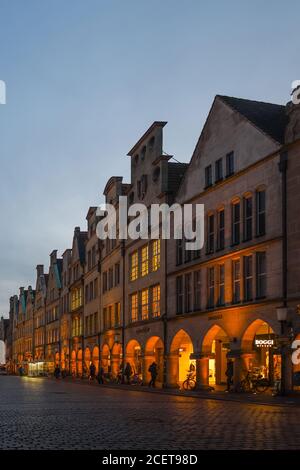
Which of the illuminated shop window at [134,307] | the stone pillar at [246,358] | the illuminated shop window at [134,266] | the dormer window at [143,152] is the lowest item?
the stone pillar at [246,358]

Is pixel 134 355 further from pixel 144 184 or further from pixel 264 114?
pixel 264 114

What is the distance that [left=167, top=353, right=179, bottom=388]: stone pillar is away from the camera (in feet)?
170

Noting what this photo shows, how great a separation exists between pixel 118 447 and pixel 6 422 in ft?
25.6

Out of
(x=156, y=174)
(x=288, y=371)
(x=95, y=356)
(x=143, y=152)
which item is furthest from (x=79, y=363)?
(x=288, y=371)

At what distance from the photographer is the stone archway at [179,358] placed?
52062 millimetres

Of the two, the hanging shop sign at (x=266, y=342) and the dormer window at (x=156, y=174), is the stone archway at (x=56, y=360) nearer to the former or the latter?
the dormer window at (x=156, y=174)

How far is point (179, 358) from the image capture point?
174 feet

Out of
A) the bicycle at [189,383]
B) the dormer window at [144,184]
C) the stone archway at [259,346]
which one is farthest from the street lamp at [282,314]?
the dormer window at [144,184]

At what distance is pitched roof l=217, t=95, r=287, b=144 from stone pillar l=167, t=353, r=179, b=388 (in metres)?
16.3

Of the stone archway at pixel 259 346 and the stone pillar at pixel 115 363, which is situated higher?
the stone archway at pixel 259 346

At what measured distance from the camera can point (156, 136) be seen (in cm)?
5794

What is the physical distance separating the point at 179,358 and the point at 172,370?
1.17 meters

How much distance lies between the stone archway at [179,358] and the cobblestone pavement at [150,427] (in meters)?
21.0

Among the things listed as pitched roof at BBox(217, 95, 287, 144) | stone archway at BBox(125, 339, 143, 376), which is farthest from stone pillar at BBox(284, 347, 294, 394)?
stone archway at BBox(125, 339, 143, 376)
